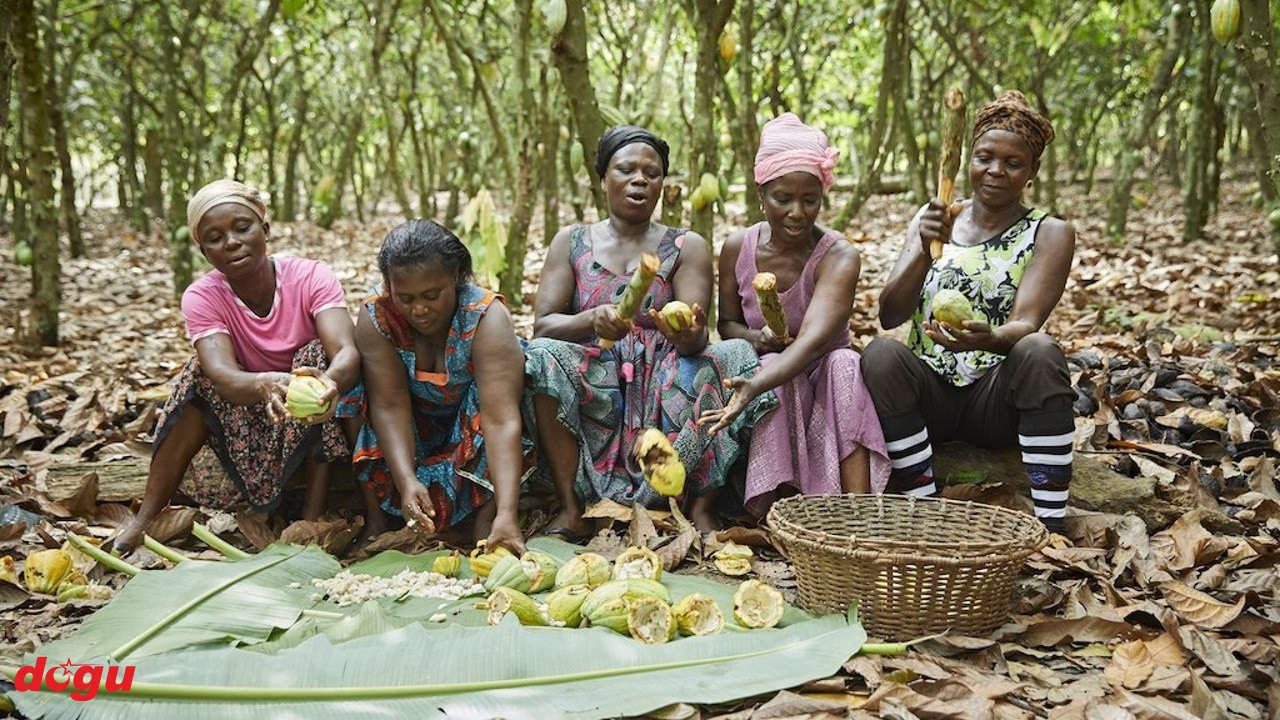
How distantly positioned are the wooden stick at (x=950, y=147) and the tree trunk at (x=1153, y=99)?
4.64 m

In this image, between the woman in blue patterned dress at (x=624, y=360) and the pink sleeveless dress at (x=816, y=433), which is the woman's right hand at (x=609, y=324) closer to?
the woman in blue patterned dress at (x=624, y=360)

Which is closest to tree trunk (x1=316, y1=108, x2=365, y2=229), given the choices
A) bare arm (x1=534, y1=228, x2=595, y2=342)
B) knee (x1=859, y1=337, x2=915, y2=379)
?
bare arm (x1=534, y1=228, x2=595, y2=342)

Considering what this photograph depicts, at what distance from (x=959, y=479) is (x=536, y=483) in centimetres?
139

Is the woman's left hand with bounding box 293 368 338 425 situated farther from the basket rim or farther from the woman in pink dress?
the basket rim

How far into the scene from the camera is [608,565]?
2.77 m

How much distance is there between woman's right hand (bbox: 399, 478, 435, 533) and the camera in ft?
9.64

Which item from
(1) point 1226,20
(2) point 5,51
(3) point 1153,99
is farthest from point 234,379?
(3) point 1153,99

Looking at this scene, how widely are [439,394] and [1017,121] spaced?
1928 mm

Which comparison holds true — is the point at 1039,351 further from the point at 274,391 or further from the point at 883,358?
the point at 274,391

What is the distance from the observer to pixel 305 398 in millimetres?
2826

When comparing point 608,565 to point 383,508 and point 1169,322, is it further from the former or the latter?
point 1169,322

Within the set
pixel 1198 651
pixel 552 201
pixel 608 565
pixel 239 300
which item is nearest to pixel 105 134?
pixel 552 201

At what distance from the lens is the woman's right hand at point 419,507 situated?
2.94 meters

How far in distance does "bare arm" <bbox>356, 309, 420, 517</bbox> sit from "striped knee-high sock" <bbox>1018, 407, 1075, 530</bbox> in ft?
5.96
